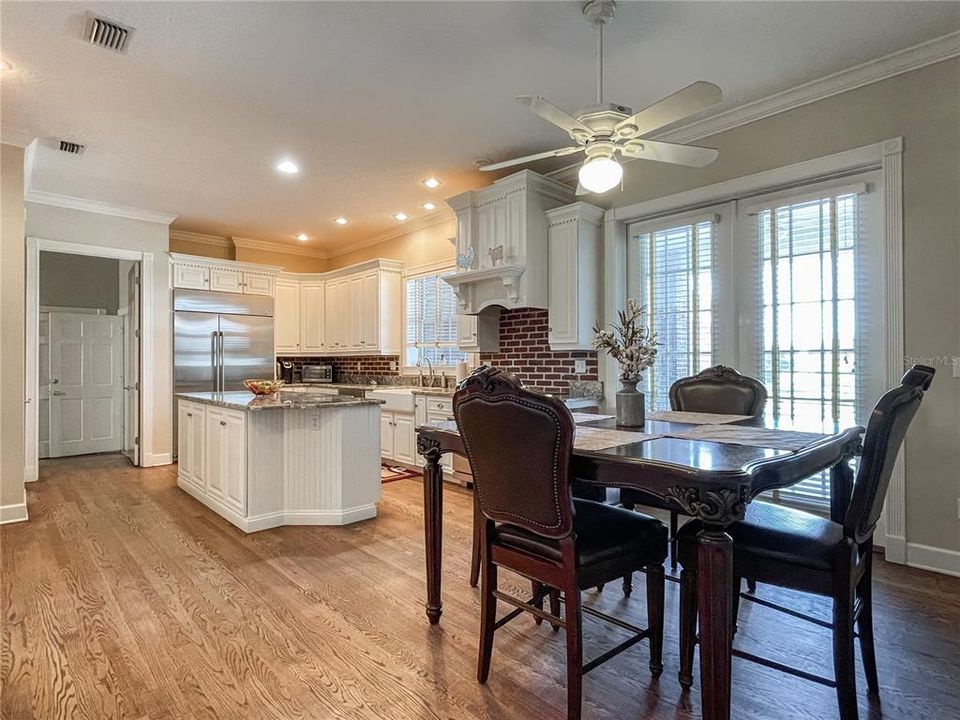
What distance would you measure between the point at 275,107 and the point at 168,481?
3.65 metres

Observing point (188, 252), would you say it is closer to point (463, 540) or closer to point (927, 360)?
point (463, 540)

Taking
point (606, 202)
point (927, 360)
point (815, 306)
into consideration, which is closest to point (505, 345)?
point (606, 202)

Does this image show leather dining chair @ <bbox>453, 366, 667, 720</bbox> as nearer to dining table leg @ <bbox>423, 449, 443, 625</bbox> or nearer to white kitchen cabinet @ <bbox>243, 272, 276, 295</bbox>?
dining table leg @ <bbox>423, 449, 443, 625</bbox>

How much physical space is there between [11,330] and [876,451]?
16.6ft

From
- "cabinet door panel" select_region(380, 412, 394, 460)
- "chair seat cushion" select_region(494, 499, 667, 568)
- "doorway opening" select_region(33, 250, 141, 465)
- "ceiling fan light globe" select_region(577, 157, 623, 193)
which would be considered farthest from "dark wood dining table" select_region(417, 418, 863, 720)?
"doorway opening" select_region(33, 250, 141, 465)

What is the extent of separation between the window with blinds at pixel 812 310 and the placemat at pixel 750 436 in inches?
47.5

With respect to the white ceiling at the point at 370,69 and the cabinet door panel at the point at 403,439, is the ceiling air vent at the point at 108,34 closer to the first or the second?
the white ceiling at the point at 370,69

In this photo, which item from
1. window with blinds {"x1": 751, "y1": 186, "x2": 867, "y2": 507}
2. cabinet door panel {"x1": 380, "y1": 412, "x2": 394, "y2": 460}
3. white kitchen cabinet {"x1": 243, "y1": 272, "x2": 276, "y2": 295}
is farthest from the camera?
white kitchen cabinet {"x1": 243, "y1": 272, "x2": 276, "y2": 295}

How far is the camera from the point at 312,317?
A: 7.31 meters

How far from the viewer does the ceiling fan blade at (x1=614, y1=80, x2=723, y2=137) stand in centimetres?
189

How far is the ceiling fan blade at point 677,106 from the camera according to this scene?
189 cm

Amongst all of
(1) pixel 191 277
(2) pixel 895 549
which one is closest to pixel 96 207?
(1) pixel 191 277

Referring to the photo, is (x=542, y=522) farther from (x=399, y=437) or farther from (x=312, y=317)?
(x=312, y=317)

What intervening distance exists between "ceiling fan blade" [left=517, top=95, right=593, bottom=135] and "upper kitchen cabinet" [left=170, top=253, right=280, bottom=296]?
17.3ft
